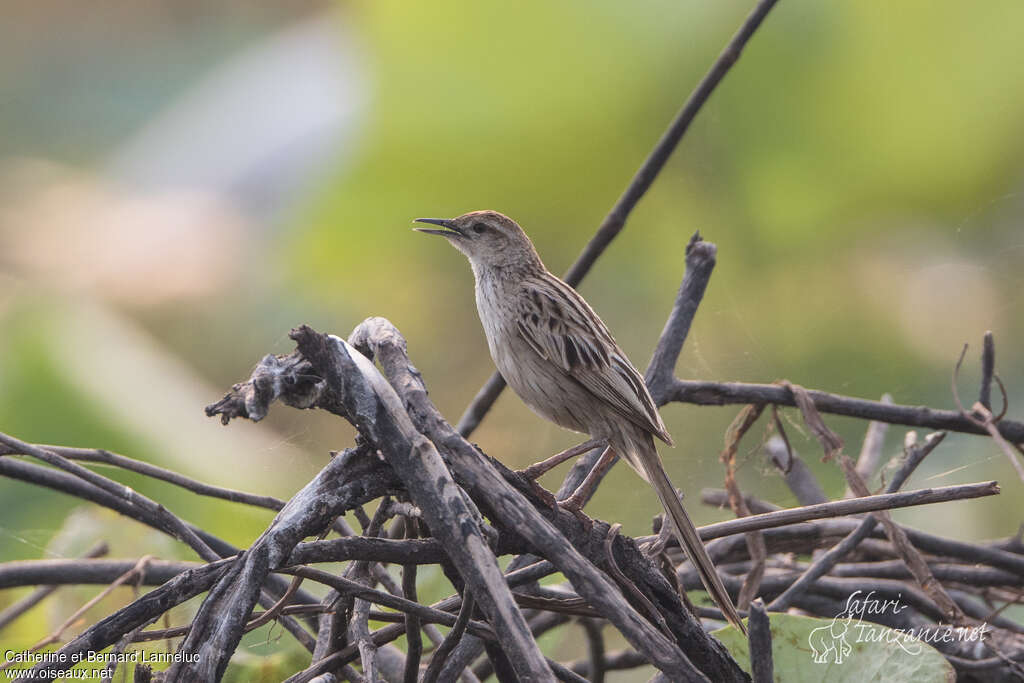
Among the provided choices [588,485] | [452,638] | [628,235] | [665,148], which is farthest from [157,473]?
[628,235]

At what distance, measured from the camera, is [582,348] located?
2154 millimetres

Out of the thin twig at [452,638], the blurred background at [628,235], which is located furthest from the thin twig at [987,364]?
the thin twig at [452,638]

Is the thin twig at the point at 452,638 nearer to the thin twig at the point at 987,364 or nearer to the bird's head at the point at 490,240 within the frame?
the thin twig at the point at 987,364

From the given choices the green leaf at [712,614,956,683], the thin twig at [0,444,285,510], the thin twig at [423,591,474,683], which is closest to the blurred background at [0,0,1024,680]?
the thin twig at [0,444,285,510]

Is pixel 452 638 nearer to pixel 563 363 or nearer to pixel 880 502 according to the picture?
pixel 880 502

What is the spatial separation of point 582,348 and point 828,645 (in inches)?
38.5

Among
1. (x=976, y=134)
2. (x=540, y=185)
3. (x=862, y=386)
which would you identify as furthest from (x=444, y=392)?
(x=976, y=134)

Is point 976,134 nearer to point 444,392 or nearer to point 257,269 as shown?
point 444,392

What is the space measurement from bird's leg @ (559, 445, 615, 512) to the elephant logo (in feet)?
1.38

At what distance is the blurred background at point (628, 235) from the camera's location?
9.54 ft

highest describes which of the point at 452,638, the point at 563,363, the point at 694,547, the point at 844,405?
the point at 563,363

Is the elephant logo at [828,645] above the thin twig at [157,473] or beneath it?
beneath

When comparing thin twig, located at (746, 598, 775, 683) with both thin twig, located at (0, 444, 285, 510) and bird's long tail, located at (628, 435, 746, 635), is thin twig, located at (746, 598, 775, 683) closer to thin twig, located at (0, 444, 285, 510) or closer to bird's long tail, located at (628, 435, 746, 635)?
bird's long tail, located at (628, 435, 746, 635)

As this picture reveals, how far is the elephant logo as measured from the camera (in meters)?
1.34
